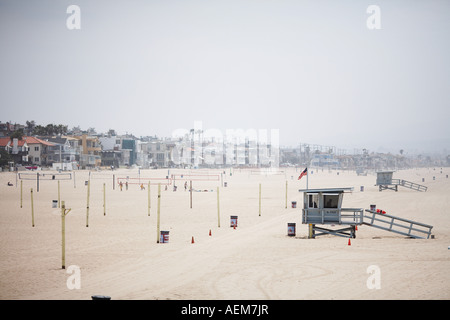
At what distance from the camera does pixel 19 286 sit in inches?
650

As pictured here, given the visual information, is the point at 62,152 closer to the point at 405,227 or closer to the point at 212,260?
the point at 405,227

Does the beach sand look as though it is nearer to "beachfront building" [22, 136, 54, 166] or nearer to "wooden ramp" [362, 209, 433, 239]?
"wooden ramp" [362, 209, 433, 239]

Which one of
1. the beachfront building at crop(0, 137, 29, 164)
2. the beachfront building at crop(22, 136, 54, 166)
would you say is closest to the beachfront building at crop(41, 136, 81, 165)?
the beachfront building at crop(22, 136, 54, 166)

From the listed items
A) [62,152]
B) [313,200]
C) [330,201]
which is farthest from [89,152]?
[330,201]

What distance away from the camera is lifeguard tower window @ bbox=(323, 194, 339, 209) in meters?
27.1

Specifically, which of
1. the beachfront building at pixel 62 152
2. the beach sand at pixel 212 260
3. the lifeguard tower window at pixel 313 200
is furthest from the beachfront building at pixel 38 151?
the lifeguard tower window at pixel 313 200

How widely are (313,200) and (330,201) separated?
959 mm

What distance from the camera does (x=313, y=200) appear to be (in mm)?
27406

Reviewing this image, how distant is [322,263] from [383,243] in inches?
265

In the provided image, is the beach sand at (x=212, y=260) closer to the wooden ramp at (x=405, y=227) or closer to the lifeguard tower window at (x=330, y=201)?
the wooden ramp at (x=405, y=227)

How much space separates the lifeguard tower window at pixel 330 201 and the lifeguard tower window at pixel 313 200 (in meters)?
0.45

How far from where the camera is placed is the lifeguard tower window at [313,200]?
27.3 m
